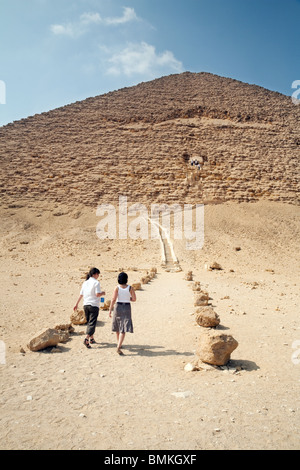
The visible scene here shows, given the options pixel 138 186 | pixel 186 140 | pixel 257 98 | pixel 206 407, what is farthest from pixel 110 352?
pixel 257 98

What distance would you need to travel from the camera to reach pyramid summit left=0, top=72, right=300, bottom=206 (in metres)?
28.8

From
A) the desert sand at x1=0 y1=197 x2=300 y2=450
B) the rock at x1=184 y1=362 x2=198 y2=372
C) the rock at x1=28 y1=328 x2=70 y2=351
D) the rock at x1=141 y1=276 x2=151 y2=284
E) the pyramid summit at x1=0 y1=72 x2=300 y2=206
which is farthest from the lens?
the pyramid summit at x1=0 y1=72 x2=300 y2=206

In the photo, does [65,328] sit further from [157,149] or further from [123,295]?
[157,149]

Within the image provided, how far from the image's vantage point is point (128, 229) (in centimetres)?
2184

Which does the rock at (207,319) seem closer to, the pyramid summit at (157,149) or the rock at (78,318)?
the rock at (78,318)

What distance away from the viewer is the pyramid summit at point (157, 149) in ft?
94.6

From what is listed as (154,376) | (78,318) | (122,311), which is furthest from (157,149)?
(154,376)

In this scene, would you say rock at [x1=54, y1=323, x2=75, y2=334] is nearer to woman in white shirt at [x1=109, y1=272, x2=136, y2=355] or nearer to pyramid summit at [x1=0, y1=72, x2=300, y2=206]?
woman in white shirt at [x1=109, y1=272, x2=136, y2=355]

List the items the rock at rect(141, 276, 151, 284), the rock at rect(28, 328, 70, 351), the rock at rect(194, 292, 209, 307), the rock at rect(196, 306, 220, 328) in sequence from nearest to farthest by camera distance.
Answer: the rock at rect(28, 328, 70, 351), the rock at rect(196, 306, 220, 328), the rock at rect(194, 292, 209, 307), the rock at rect(141, 276, 151, 284)

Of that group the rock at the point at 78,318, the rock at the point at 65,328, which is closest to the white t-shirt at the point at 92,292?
the rock at the point at 65,328

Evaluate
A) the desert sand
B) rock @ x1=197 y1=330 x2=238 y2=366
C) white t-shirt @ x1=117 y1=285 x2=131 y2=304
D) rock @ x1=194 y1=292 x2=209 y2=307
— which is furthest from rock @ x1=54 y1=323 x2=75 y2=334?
rock @ x1=194 y1=292 x2=209 y2=307

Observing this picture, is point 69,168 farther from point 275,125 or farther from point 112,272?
point 275,125

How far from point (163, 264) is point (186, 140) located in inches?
983

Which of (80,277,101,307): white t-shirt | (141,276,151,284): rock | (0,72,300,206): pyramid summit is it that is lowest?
(141,276,151,284): rock
